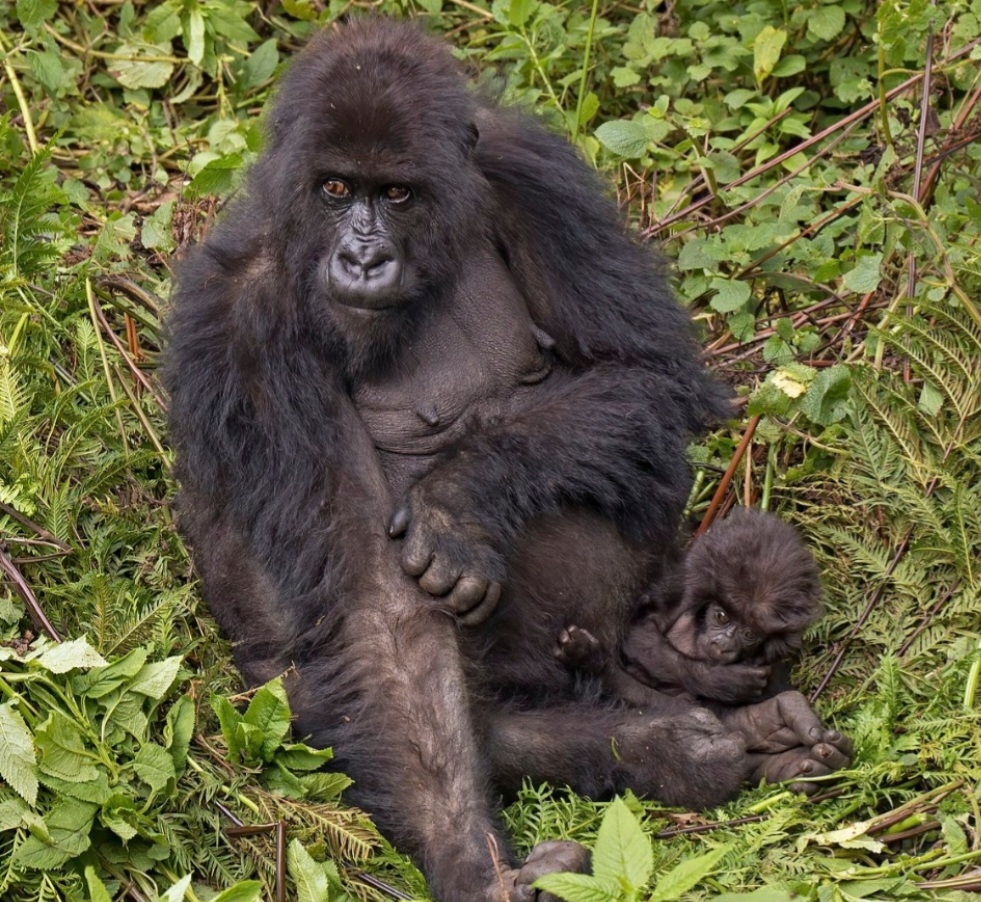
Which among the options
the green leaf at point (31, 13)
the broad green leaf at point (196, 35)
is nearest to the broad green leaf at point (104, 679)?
the green leaf at point (31, 13)

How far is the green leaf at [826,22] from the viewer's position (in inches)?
264

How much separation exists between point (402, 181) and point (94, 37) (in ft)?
11.1

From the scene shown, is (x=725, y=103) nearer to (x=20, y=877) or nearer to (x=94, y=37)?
(x=94, y=37)

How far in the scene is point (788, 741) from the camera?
4734 millimetres

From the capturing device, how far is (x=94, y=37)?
7223 millimetres

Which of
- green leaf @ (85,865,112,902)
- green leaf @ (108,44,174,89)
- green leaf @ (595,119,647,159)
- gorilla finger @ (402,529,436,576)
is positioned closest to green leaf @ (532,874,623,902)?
green leaf @ (85,865,112,902)

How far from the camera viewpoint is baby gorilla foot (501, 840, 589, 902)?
3844 millimetres

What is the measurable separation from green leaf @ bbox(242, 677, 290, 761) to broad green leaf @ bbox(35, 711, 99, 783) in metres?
0.50

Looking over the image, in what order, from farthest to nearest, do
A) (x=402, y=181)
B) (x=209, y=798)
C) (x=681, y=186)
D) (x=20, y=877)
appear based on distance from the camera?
(x=681, y=186) < (x=402, y=181) < (x=209, y=798) < (x=20, y=877)

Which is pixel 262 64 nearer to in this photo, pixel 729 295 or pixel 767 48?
pixel 767 48

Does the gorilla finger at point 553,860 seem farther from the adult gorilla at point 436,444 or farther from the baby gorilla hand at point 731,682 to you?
the baby gorilla hand at point 731,682

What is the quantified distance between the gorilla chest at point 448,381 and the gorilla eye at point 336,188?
55 cm

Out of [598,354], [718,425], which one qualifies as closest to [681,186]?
[718,425]

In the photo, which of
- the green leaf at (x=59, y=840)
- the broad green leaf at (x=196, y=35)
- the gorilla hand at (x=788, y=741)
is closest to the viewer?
the green leaf at (x=59, y=840)
